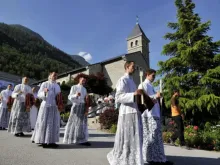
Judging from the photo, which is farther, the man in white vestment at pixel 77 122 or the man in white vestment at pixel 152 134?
the man in white vestment at pixel 77 122

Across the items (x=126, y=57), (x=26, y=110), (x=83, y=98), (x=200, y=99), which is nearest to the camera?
(x=83, y=98)

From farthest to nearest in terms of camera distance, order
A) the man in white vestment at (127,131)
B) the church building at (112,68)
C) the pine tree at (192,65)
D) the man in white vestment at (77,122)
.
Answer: the church building at (112,68) → the pine tree at (192,65) → the man in white vestment at (77,122) → the man in white vestment at (127,131)

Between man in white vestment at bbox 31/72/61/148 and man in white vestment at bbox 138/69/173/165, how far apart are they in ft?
8.79

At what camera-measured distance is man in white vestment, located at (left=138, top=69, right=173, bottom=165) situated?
4.93m

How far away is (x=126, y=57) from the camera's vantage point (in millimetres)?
45469

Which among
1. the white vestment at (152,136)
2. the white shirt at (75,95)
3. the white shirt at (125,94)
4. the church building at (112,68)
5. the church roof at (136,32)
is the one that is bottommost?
the white vestment at (152,136)

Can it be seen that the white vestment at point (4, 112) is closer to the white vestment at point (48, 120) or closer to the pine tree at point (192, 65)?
the white vestment at point (48, 120)

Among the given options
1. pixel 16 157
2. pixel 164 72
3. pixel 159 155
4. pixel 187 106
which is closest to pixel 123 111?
pixel 159 155

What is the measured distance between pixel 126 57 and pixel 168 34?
2962cm

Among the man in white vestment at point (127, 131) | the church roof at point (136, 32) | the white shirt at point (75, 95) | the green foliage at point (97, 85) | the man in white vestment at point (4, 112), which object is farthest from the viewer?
the church roof at point (136, 32)

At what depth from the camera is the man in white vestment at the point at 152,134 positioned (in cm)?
493

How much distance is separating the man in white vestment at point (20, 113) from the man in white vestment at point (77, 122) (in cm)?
210

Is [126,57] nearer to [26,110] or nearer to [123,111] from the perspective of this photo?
[26,110]

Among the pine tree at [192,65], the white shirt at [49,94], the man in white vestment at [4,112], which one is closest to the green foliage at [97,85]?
the pine tree at [192,65]
